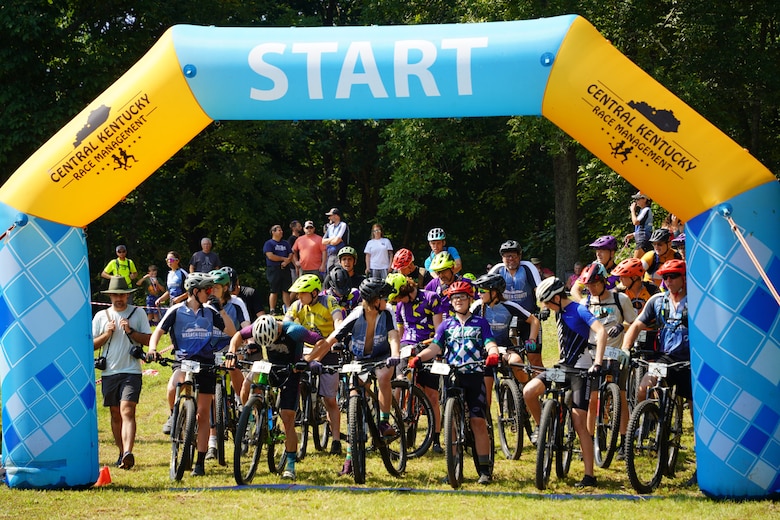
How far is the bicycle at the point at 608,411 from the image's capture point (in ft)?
35.8

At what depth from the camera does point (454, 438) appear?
34.8ft

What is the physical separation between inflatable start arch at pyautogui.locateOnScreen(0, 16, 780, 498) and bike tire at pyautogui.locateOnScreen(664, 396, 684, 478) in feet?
1.53

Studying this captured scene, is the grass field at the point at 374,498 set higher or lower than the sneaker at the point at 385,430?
lower

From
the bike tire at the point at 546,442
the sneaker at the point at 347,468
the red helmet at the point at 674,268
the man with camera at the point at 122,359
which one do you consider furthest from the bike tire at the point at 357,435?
the red helmet at the point at 674,268

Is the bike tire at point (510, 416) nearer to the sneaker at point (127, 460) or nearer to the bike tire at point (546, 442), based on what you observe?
the bike tire at point (546, 442)

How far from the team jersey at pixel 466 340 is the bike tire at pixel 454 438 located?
15.8 inches

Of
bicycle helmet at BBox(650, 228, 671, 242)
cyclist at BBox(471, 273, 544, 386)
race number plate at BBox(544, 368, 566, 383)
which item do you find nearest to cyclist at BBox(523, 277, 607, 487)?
race number plate at BBox(544, 368, 566, 383)

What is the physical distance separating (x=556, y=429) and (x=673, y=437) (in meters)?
1.26

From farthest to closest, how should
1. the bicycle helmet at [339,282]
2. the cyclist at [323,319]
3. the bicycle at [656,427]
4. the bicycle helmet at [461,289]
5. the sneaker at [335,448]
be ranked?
the bicycle helmet at [339,282] → the sneaker at [335,448] → the cyclist at [323,319] → the bicycle helmet at [461,289] → the bicycle at [656,427]

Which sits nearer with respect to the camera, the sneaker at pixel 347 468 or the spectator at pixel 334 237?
the sneaker at pixel 347 468

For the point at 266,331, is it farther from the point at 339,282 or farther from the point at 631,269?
the point at 631,269

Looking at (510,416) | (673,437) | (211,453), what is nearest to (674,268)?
(673,437)

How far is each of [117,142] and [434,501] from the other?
14.7 ft

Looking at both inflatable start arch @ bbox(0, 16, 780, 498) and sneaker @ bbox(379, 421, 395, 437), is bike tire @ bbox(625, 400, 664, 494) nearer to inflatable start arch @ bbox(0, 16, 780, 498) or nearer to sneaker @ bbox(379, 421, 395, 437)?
inflatable start arch @ bbox(0, 16, 780, 498)
